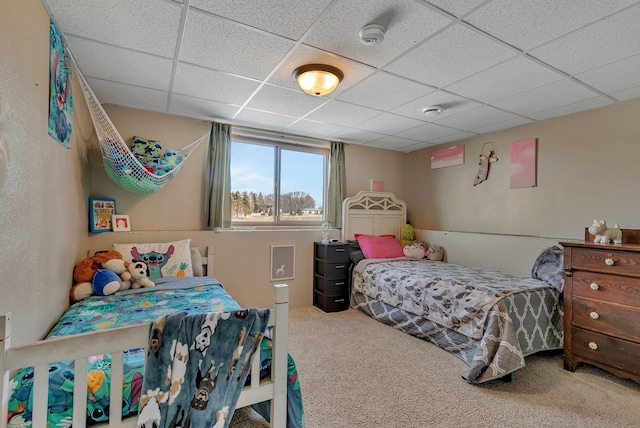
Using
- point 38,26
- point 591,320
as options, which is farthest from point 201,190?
point 591,320

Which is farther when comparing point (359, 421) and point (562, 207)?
point (562, 207)

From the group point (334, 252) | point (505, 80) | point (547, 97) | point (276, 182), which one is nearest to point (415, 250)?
point (334, 252)

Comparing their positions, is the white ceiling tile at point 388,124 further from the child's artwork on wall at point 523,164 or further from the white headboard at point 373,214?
the child's artwork on wall at point 523,164

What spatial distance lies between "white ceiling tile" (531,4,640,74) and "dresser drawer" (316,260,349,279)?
9.35 feet

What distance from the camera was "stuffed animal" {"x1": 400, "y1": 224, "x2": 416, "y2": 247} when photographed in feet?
15.0

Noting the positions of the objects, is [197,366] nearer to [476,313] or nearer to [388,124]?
[476,313]

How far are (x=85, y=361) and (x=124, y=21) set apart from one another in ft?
5.92

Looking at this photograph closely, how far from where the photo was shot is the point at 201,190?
3.50 m

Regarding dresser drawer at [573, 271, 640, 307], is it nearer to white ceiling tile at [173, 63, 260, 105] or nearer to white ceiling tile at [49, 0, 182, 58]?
white ceiling tile at [173, 63, 260, 105]

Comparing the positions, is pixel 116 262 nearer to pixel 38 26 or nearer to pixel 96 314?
pixel 96 314

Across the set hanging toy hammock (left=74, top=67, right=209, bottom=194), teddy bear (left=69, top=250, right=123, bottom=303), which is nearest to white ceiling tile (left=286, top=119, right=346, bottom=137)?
hanging toy hammock (left=74, top=67, right=209, bottom=194)

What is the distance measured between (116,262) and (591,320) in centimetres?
385

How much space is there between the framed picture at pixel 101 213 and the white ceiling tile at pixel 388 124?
2822 millimetres

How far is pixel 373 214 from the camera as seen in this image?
450cm
